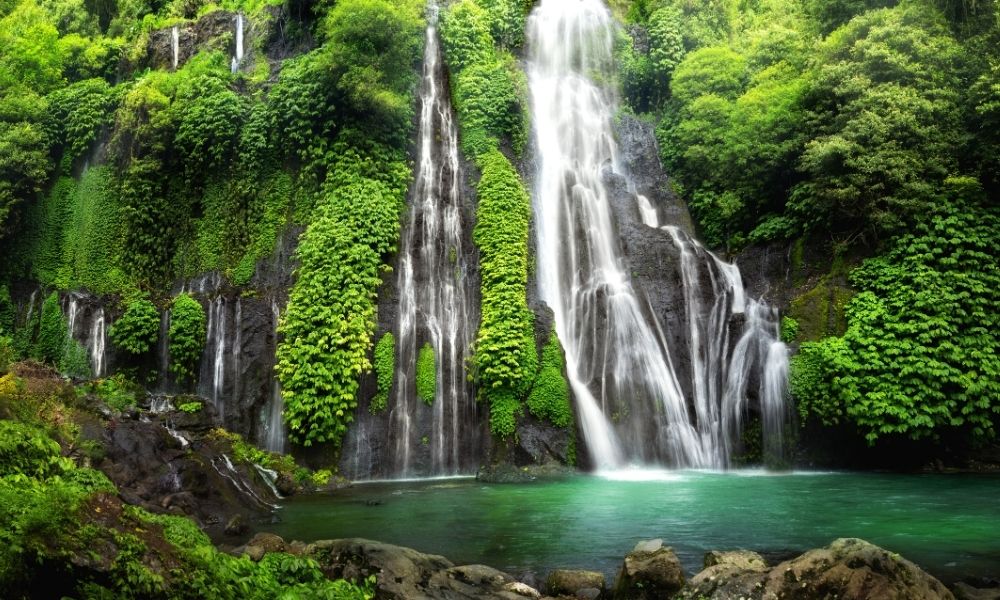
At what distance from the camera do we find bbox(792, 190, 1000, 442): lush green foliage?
15523 mm

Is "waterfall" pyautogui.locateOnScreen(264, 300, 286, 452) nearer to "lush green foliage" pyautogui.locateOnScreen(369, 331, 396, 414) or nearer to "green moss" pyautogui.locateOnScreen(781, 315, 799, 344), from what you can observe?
"lush green foliage" pyautogui.locateOnScreen(369, 331, 396, 414)

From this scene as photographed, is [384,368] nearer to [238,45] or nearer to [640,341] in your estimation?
[640,341]

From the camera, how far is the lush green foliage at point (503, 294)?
1727 centimetres

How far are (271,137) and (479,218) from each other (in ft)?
24.3

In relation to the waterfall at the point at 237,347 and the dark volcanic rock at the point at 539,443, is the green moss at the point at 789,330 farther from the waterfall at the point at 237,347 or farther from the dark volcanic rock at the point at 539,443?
the waterfall at the point at 237,347

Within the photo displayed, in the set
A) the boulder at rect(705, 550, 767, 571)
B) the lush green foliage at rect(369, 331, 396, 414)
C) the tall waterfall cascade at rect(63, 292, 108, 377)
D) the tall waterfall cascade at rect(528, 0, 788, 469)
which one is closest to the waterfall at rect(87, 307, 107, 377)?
the tall waterfall cascade at rect(63, 292, 108, 377)

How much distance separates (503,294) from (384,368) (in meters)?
3.78

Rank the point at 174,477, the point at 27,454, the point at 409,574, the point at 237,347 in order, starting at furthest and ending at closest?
the point at 237,347 → the point at 174,477 → the point at 409,574 → the point at 27,454

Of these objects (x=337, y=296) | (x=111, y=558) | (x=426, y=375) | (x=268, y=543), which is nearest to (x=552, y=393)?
(x=426, y=375)

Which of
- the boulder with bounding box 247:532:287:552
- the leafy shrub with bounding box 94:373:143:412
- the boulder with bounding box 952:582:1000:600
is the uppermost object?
the leafy shrub with bounding box 94:373:143:412

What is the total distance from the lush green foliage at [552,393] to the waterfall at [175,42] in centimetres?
2022

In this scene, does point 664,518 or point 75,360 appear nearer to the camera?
point 664,518

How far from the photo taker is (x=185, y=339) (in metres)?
18.9

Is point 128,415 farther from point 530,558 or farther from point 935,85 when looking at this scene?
point 935,85
